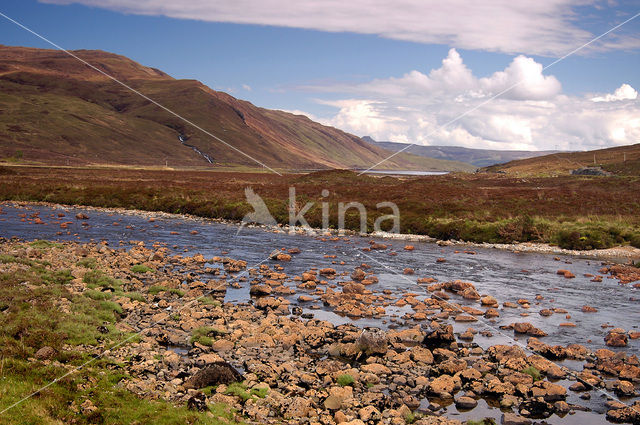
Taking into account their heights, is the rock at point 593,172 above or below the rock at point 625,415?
above

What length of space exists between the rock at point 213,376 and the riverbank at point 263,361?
0.04 m

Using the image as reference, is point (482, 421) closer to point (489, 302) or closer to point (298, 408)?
point (298, 408)

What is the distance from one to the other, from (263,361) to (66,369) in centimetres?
568

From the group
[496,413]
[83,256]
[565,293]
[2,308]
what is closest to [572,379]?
[496,413]

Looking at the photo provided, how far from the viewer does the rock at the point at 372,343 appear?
1666cm

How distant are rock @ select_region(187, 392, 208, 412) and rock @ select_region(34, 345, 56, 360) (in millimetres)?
4262

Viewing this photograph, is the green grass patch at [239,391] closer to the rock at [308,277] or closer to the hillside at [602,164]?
the rock at [308,277]

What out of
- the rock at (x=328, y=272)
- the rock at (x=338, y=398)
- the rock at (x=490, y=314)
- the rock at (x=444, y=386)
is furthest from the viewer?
the rock at (x=328, y=272)

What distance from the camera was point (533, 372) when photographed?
1532cm

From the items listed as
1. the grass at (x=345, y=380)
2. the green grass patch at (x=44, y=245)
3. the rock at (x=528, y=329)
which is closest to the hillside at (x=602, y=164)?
the rock at (x=528, y=329)

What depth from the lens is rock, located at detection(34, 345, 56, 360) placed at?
13.4 m

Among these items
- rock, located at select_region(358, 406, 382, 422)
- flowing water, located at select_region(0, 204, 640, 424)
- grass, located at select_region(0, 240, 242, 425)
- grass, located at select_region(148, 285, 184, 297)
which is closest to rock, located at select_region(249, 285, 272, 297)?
flowing water, located at select_region(0, 204, 640, 424)

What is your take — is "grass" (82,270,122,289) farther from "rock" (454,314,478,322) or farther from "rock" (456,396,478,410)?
"rock" (456,396,478,410)

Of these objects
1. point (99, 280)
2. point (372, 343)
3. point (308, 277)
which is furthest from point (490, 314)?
point (99, 280)
